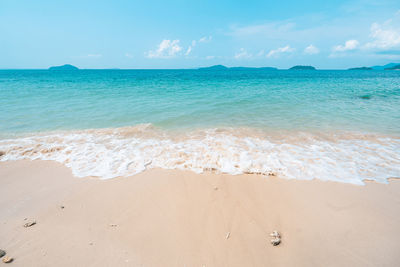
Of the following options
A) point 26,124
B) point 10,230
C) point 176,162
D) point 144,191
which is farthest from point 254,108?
point 26,124

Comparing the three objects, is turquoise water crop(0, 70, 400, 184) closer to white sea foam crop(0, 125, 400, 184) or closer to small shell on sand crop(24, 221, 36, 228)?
white sea foam crop(0, 125, 400, 184)

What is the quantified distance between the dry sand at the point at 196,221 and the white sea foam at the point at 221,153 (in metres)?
0.47

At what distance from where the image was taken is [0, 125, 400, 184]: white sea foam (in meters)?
4.97

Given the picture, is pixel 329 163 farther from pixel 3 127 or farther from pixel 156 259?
pixel 3 127

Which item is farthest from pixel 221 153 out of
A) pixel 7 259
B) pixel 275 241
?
pixel 7 259

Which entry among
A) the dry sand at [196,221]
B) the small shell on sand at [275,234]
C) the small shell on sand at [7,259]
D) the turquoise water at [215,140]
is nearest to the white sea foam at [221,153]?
the turquoise water at [215,140]

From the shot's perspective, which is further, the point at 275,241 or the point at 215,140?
the point at 215,140

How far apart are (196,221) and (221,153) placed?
283 cm

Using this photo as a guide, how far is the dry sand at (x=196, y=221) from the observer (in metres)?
2.73

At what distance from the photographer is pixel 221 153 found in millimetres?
5863

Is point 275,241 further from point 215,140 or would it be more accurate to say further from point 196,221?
point 215,140

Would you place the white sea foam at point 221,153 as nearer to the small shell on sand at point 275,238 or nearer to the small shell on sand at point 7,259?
the small shell on sand at point 275,238

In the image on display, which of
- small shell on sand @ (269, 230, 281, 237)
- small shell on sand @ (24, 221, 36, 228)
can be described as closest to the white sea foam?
small shell on sand @ (24, 221, 36, 228)

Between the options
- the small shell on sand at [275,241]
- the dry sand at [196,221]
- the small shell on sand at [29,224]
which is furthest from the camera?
the small shell on sand at [29,224]
